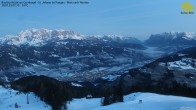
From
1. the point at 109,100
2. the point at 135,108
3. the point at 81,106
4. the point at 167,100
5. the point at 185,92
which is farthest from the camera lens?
the point at 185,92

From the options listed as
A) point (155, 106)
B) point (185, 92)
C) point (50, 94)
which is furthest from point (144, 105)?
point (185, 92)

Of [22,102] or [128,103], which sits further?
[22,102]

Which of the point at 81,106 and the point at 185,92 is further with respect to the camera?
the point at 185,92

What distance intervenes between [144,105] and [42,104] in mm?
44256

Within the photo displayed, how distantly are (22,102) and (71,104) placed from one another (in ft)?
41.4

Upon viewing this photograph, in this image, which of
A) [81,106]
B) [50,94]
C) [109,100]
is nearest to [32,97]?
[50,94]

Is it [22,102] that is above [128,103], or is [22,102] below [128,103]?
below

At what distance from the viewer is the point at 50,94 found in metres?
112

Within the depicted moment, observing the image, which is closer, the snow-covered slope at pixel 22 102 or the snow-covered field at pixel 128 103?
the snow-covered field at pixel 128 103

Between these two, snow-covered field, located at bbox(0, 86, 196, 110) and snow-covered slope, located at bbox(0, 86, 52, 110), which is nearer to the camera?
snow-covered field, located at bbox(0, 86, 196, 110)

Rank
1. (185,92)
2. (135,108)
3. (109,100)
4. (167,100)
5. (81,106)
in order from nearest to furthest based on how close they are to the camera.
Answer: (135,108) → (167,100) → (109,100) → (81,106) → (185,92)

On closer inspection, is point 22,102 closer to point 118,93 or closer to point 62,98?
point 62,98

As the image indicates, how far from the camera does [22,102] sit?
105 meters

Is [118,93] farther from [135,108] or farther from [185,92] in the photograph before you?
[185,92]
